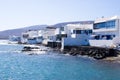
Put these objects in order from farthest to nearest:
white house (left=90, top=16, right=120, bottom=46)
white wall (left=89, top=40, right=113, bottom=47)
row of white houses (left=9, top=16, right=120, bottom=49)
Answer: row of white houses (left=9, top=16, right=120, bottom=49)
white house (left=90, top=16, right=120, bottom=46)
white wall (left=89, top=40, right=113, bottom=47)

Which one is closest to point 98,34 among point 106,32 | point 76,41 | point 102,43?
point 106,32

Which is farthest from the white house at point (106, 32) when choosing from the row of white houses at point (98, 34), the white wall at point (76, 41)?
the white wall at point (76, 41)

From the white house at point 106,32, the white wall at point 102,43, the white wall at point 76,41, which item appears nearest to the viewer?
the white wall at point 102,43

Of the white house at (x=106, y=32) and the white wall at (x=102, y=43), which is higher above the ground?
the white house at (x=106, y=32)

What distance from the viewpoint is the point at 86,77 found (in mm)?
31266

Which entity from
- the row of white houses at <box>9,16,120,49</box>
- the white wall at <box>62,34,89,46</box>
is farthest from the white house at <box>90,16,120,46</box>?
the white wall at <box>62,34,89,46</box>

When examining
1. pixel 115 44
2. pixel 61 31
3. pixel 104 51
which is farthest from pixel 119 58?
pixel 61 31

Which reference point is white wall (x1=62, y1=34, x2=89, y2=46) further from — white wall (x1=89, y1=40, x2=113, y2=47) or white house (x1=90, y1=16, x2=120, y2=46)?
white wall (x1=89, y1=40, x2=113, y2=47)

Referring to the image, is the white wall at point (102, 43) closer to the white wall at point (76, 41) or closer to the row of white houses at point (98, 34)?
the row of white houses at point (98, 34)

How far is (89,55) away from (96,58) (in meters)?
5.66

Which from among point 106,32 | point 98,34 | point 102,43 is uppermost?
point 106,32

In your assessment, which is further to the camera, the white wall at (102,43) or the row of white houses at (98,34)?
the row of white houses at (98,34)

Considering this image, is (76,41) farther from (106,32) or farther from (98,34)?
(106,32)

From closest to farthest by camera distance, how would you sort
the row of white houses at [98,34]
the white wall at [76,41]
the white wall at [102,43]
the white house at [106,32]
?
the white wall at [102,43], the white house at [106,32], the row of white houses at [98,34], the white wall at [76,41]
